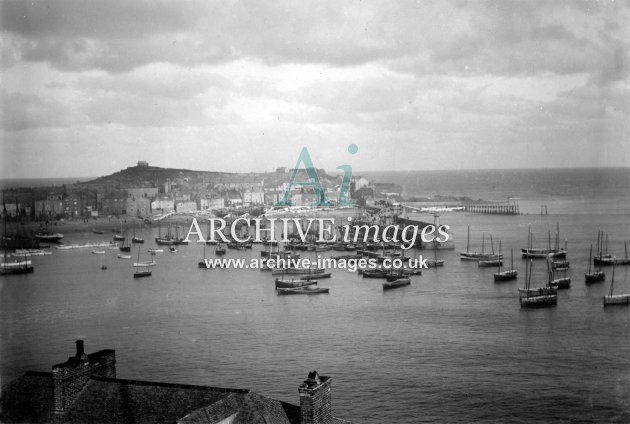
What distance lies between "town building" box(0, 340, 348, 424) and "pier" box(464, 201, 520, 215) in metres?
65.1

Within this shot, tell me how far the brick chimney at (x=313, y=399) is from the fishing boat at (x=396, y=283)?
22088 millimetres

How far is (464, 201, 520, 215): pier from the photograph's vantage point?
70.8 meters

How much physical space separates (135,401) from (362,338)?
45.0 ft

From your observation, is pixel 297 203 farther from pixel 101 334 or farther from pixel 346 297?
pixel 101 334

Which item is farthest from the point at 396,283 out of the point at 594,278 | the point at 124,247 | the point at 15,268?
the point at 124,247

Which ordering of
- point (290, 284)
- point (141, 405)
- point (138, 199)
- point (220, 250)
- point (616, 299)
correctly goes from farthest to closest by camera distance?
1. point (138, 199)
2. point (220, 250)
3. point (290, 284)
4. point (616, 299)
5. point (141, 405)

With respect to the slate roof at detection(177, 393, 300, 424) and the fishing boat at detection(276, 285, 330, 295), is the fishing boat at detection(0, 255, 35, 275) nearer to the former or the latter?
the fishing boat at detection(276, 285, 330, 295)

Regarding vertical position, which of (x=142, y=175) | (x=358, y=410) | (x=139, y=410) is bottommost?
(x=358, y=410)

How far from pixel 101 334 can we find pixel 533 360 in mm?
13270

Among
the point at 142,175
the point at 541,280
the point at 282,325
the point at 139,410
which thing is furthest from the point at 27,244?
the point at 139,410

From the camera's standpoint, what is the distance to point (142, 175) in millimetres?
47375

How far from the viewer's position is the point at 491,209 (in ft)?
246

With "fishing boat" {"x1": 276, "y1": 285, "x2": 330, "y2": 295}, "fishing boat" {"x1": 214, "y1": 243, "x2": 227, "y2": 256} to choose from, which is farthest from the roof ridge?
"fishing boat" {"x1": 214, "y1": 243, "x2": 227, "y2": 256}

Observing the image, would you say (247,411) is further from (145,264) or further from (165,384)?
(145,264)
